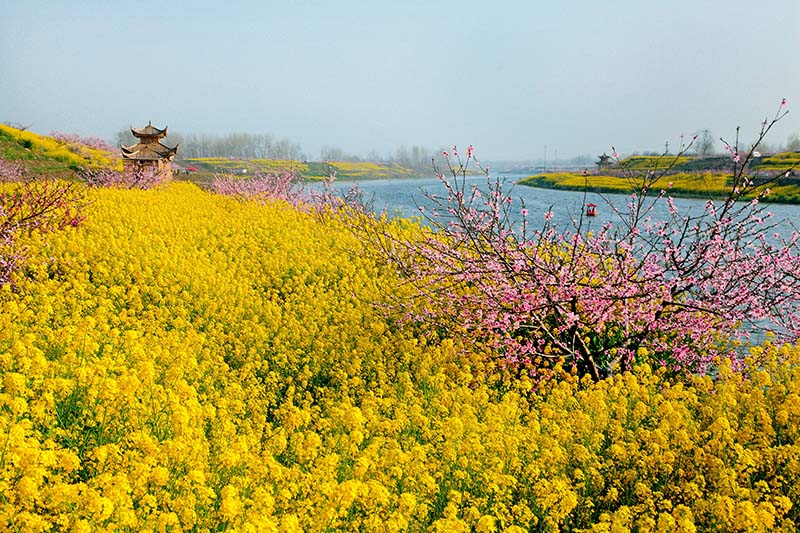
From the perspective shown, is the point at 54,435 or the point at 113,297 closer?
the point at 54,435

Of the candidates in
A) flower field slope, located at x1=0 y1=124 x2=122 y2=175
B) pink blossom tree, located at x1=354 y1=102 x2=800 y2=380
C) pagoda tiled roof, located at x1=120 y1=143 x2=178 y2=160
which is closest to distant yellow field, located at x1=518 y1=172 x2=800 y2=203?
pink blossom tree, located at x1=354 y1=102 x2=800 y2=380

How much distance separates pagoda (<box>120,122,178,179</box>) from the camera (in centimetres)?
3069

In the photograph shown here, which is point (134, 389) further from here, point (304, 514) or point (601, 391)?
point (601, 391)

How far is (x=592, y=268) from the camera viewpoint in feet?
27.9

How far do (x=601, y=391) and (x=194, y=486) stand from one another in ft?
13.6

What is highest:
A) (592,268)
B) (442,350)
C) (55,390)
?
(592,268)

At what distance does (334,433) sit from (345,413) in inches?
23.3

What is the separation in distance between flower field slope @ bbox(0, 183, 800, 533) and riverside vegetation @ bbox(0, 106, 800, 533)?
26 millimetres

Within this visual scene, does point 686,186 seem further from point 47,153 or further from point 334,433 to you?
point 334,433

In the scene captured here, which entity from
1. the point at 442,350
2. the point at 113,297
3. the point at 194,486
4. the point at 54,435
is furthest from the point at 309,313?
the point at 194,486

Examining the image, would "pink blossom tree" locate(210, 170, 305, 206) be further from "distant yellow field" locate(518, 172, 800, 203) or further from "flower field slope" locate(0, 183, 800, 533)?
"flower field slope" locate(0, 183, 800, 533)

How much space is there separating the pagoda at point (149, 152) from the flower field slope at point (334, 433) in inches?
886

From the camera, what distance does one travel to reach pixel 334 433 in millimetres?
5812

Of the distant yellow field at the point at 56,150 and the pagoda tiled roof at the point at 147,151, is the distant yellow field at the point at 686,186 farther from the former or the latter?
the distant yellow field at the point at 56,150
